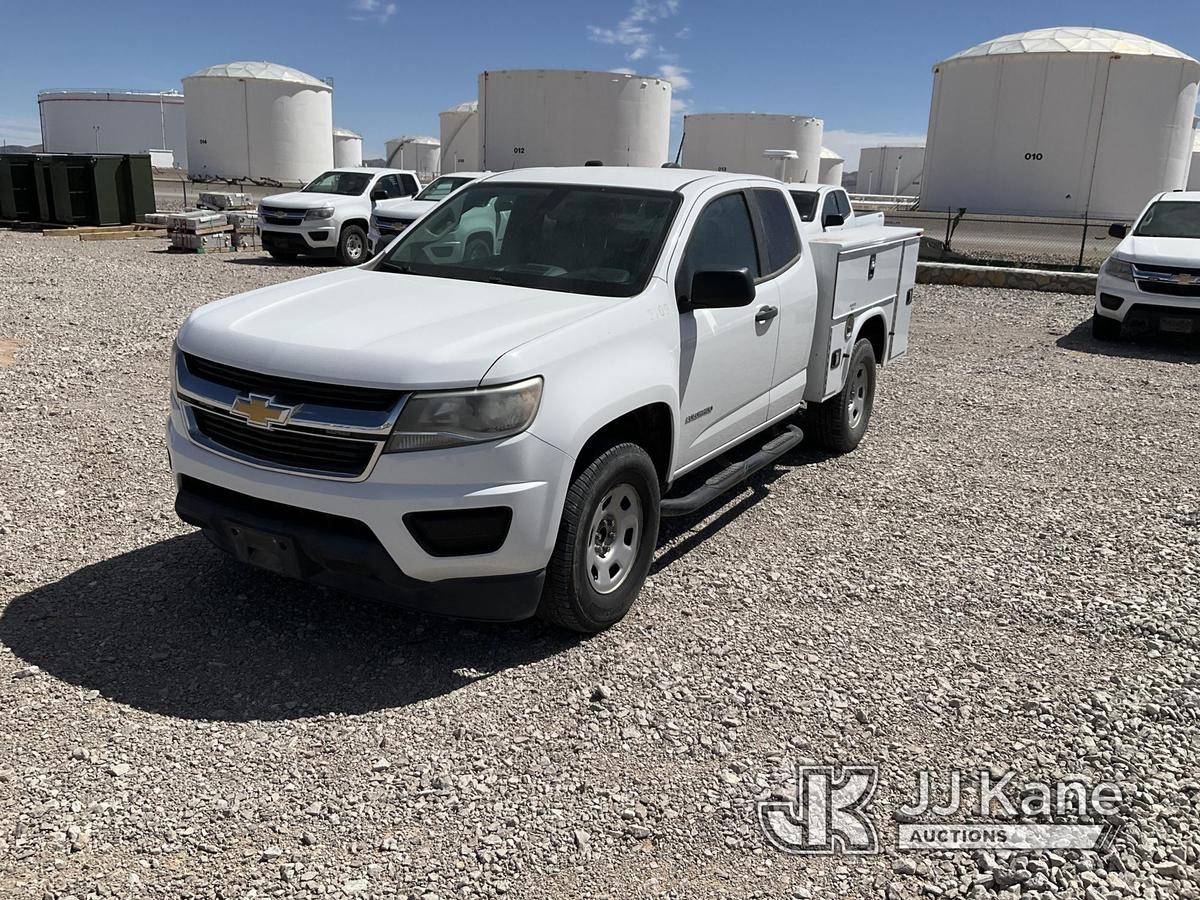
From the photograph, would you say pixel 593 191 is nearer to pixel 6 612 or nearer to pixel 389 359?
pixel 389 359

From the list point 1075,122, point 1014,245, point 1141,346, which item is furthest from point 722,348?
point 1075,122

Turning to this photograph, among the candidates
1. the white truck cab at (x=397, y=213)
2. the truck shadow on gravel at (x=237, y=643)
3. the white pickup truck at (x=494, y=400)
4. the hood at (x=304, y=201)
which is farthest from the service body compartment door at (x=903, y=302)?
the hood at (x=304, y=201)

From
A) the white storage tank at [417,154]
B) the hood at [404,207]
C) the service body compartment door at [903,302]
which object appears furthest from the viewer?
the white storage tank at [417,154]

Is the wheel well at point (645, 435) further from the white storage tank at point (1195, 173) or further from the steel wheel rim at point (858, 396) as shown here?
the white storage tank at point (1195, 173)

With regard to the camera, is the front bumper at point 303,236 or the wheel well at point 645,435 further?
the front bumper at point 303,236

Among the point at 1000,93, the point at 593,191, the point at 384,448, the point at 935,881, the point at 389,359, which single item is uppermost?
the point at 1000,93

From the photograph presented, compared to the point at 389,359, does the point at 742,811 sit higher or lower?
lower

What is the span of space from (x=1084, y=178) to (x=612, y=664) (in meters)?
30.1

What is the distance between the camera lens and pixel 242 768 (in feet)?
11.0

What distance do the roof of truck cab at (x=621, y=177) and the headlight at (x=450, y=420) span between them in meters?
1.93

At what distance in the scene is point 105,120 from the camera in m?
67.8

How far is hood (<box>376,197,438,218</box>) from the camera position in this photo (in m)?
17.6

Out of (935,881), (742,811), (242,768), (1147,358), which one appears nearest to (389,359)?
(242,768)

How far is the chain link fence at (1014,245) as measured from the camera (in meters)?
19.7
